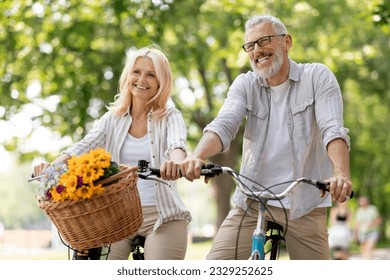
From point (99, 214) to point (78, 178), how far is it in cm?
21

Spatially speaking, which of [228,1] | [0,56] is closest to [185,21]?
[228,1]

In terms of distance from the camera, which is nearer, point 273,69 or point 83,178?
point 83,178

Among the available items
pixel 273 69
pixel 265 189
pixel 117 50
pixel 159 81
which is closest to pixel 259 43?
pixel 273 69

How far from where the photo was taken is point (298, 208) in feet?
14.2

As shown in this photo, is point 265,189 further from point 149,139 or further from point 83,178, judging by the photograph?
point 149,139

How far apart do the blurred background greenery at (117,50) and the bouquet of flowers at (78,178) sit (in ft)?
29.8

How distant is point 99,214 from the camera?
3764 millimetres

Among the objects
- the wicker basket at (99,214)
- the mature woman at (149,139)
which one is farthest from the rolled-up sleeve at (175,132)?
the wicker basket at (99,214)

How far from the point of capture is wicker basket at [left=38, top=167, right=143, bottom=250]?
3734mm

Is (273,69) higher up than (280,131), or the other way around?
(273,69)

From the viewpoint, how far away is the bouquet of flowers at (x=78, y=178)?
12.1 feet

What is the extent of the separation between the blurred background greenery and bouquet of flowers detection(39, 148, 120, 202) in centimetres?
909

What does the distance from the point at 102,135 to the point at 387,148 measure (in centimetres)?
2363

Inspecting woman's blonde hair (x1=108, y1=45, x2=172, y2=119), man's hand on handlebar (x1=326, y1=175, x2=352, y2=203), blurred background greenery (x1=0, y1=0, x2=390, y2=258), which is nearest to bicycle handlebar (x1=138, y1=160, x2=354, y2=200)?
man's hand on handlebar (x1=326, y1=175, x2=352, y2=203)
